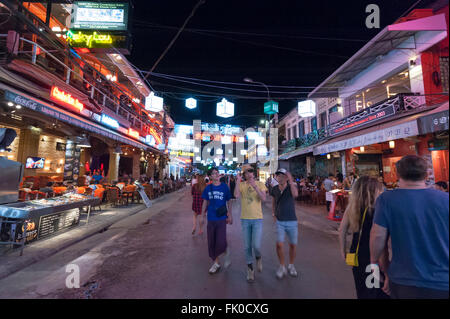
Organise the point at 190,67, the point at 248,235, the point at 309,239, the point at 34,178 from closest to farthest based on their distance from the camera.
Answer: the point at 248,235
the point at 309,239
the point at 34,178
the point at 190,67

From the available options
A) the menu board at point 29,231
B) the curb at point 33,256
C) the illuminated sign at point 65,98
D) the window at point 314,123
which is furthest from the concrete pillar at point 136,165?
the window at point 314,123

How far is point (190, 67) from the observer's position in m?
15.5

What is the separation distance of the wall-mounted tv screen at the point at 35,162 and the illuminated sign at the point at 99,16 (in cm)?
→ 774

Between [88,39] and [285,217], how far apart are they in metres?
11.2

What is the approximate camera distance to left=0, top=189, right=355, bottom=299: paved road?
307 cm

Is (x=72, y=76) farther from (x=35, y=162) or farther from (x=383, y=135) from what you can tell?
(x=383, y=135)

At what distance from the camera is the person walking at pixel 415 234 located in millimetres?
1512

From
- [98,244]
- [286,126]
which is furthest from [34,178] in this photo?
[286,126]

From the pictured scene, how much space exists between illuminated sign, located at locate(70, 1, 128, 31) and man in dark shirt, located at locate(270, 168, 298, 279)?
9.64 metres

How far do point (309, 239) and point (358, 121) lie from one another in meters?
9.32

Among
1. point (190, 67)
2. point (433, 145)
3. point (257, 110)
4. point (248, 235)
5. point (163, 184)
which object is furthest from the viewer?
point (257, 110)

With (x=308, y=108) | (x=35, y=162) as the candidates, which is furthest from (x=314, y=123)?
(x=35, y=162)

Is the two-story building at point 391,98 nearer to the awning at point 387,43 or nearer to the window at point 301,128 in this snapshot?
the awning at point 387,43
